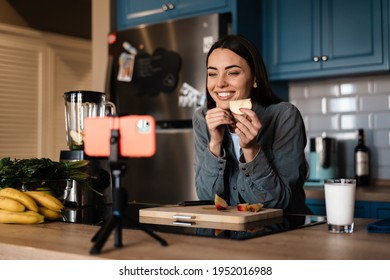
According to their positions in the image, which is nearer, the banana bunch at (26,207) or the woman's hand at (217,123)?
the banana bunch at (26,207)

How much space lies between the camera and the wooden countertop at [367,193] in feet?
9.05

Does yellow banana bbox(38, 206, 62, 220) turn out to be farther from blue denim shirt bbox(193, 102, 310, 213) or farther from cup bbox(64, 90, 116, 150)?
blue denim shirt bbox(193, 102, 310, 213)

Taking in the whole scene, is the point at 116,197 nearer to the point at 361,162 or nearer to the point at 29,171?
the point at 29,171

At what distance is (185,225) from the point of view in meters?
1.37

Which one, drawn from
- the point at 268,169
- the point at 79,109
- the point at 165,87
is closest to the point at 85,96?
the point at 79,109

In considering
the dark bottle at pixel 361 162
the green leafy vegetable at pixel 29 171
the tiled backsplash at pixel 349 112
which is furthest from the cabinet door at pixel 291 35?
the green leafy vegetable at pixel 29 171

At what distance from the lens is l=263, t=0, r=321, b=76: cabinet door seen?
3.28 metres

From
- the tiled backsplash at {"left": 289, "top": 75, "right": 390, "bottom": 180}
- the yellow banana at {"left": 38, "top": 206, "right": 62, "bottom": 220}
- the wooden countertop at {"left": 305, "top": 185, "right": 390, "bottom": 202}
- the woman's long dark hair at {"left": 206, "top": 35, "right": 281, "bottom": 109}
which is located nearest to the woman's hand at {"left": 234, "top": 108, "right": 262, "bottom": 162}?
the woman's long dark hair at {"left": 206, "top": 35, "right": 281, "bottom": 109}

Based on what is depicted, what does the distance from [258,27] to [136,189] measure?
1327mm

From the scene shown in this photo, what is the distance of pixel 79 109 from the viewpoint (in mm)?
2047

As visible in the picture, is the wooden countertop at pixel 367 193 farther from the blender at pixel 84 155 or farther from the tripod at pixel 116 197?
A: the tripod at pixel 116 197

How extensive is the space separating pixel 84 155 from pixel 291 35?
1916mm
